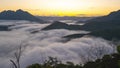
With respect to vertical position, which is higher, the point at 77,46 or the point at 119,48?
the point at 119,48

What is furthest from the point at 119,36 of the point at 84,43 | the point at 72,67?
the point at 72,67

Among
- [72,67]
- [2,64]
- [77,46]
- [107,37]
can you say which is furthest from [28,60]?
[72,67]

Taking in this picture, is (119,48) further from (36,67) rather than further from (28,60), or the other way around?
(28,60)

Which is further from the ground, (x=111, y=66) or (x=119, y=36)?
(x=111, y=66)

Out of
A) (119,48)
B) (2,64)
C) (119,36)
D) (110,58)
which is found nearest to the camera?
(119,48)

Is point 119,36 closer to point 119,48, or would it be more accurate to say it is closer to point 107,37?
point 107,37

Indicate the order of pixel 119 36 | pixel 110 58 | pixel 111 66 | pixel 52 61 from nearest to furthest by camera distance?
pixel 111 66, pixel 110 58, pixel 52 61, pixel 119 36

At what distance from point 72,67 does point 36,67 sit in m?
7.42

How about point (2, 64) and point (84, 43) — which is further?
point (84, 43)

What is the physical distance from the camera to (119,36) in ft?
630

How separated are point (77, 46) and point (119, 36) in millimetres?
34765

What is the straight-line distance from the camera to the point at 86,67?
27.3 m

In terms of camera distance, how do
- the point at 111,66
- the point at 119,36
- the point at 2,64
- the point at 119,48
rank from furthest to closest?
the point at 119,36 < the point at 2,64 < the point at 111,66 < the point at 119,48

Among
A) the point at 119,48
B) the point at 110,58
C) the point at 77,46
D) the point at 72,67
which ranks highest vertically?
the point at 119,48
